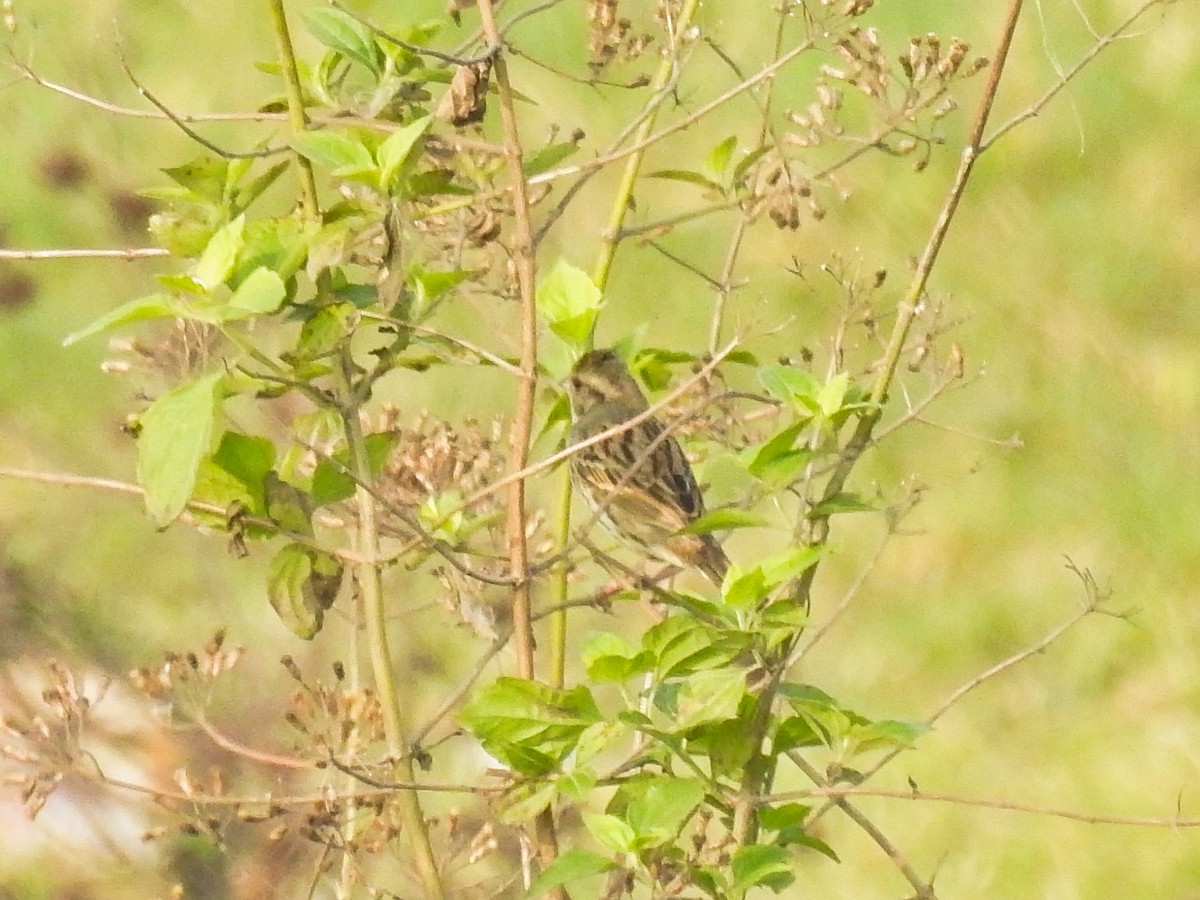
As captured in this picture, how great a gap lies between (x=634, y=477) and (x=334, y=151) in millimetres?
1402

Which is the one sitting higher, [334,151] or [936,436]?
[334,151]

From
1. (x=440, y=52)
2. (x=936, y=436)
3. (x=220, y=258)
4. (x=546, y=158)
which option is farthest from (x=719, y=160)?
(x=936, y=436)

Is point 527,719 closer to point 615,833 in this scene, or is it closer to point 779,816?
point 615,833

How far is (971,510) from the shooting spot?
4.34m

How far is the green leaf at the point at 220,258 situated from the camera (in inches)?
53.6

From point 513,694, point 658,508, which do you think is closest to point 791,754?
point 513,694

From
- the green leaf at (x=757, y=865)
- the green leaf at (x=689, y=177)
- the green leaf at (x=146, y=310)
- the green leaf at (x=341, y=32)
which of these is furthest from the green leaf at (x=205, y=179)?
the green leaf at (x=757, y=865)

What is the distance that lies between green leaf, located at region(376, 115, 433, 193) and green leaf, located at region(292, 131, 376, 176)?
1 cm

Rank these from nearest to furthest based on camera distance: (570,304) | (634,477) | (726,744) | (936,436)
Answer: (726,744) → (570,304) → (634,477) → (936,436)

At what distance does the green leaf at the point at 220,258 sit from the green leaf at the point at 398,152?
0.12 m

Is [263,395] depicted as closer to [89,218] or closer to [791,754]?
[791,754]

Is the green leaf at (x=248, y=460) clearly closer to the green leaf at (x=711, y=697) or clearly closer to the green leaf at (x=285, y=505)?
the green leaf at (x=285, y=505)

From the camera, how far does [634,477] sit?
9.05 feet

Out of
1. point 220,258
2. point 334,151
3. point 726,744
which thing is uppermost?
point 334,151
